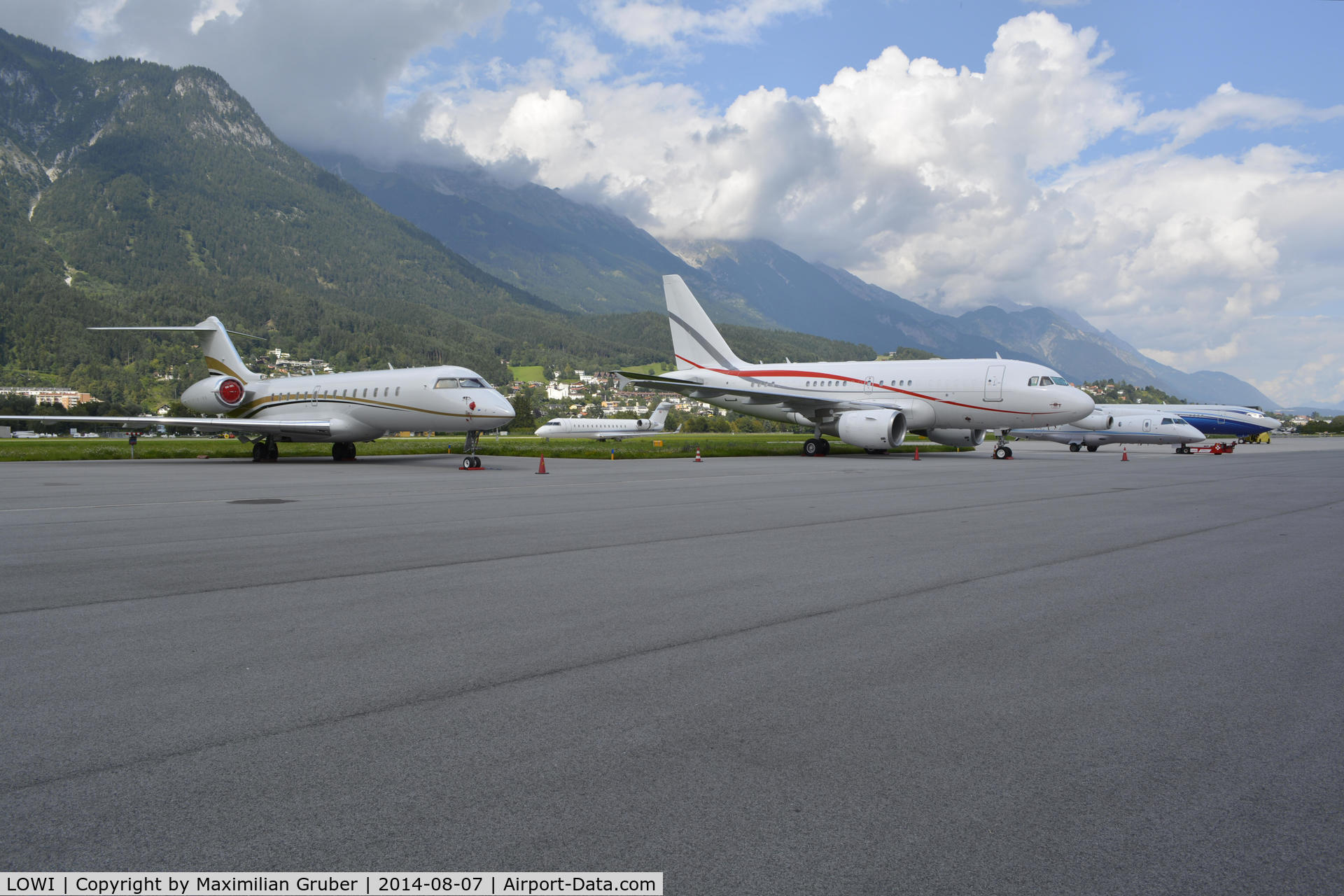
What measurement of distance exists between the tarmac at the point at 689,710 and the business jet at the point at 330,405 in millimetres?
16319

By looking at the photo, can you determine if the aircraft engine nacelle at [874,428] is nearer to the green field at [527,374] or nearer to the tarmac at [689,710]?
the tarmac at [689,710]

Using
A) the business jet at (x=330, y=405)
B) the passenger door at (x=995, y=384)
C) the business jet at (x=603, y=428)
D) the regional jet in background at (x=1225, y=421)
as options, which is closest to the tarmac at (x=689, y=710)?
the business jet at (x=330, y=405)

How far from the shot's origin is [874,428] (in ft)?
98.2

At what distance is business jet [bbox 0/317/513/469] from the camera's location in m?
25.3

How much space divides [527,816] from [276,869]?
776mm

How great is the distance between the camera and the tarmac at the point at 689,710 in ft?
8.38

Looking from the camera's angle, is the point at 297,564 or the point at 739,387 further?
the point at 739,387

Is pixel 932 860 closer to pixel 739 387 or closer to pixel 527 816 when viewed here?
pixel 527 816

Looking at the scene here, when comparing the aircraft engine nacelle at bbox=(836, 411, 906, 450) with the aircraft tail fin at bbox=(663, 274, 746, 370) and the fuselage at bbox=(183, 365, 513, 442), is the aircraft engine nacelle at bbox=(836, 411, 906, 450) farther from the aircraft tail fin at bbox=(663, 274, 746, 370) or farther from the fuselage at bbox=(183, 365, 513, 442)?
the fuselage at bbox=(183, 365, 513, 442)

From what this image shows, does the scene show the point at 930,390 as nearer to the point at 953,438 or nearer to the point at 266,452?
the point at 953,438

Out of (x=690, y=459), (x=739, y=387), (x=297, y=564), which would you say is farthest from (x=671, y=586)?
(x=739, y=387)

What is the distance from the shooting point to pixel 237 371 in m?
31.7

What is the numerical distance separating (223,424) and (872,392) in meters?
23.8

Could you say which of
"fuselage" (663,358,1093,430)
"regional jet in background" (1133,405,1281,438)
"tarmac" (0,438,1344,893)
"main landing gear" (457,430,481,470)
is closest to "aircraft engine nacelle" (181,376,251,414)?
"main landing gear" (457,430,481,470)
